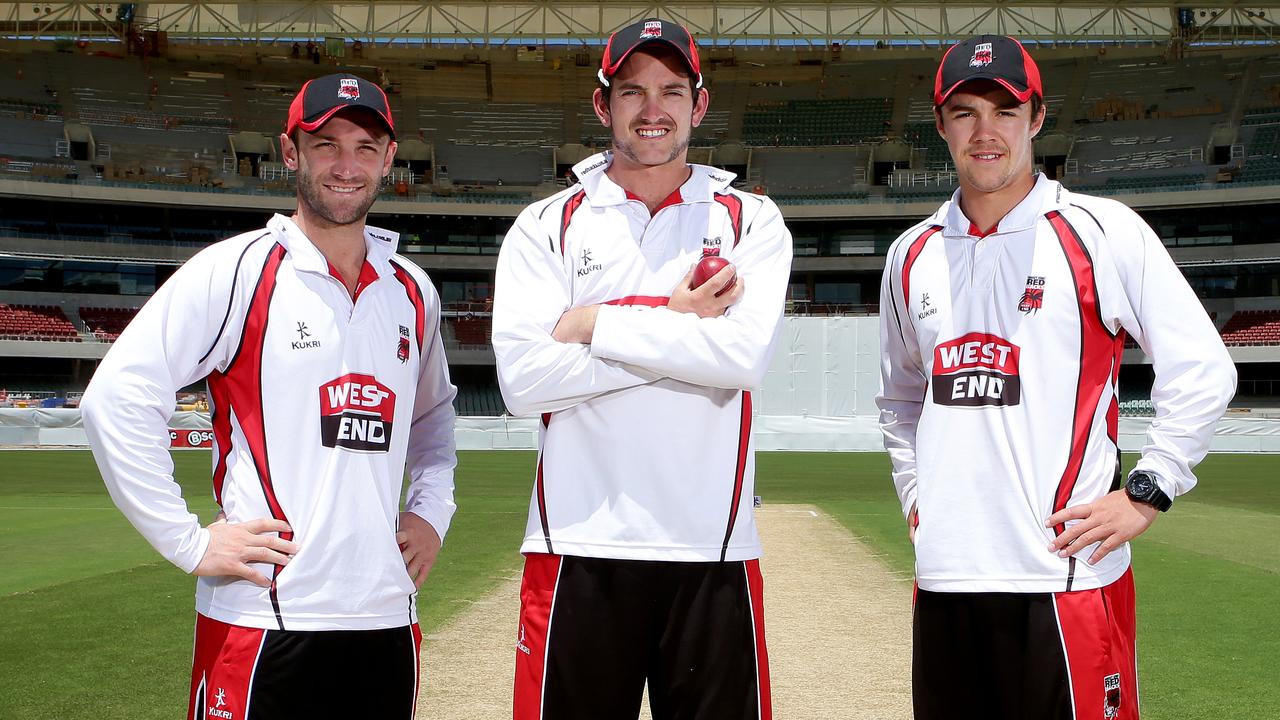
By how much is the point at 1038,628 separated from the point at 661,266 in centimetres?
161

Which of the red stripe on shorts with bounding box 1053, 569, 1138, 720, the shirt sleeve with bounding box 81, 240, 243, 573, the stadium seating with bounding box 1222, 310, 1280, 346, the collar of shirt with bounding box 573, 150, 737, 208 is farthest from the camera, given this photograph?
the stadium seating with bounding box 1222, 310, 1280, 346

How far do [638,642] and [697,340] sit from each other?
929mm

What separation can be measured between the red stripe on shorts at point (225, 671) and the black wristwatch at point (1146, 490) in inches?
103

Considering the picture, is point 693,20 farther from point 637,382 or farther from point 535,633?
point 535,633

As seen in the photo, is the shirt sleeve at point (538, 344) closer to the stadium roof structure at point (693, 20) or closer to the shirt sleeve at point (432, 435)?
the shirt sleeve at point (432, 435)

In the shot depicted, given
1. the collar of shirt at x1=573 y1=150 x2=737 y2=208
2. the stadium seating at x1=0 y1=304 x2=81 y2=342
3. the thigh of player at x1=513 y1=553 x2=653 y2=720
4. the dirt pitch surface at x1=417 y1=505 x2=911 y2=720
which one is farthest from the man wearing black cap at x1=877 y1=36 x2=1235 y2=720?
the stadium seating at x1=0 y1=304 x2=81 y2=342

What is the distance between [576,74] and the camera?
2152 inches

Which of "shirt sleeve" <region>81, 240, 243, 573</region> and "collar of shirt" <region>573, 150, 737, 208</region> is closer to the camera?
"shirt sleeve" <region>81, 240, 243, 573</region>

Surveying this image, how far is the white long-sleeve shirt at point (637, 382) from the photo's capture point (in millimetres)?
3318

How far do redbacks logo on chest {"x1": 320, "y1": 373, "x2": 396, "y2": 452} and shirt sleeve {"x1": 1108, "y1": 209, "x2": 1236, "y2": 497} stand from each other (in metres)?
2.31

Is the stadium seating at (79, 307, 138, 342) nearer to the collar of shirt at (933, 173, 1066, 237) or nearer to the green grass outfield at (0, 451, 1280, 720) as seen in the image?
the green grass outfield at (0, 451, 1280, 720)

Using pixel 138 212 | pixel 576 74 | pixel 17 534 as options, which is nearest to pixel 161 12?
pixel 138 212

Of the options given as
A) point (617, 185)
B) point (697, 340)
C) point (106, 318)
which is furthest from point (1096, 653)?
point (106, 318)

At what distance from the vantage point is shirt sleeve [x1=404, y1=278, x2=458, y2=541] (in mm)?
3820
